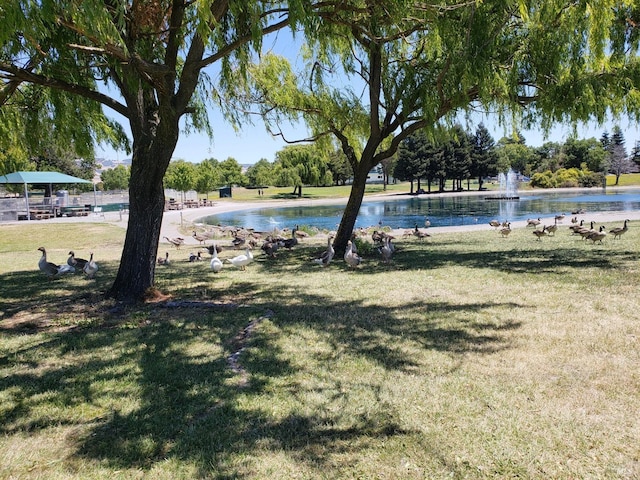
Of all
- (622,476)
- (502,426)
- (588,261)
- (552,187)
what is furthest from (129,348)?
(552,187)

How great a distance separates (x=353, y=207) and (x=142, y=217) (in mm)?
6447

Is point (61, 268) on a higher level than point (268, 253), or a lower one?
higher

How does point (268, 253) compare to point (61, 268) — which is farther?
point (268, 253)

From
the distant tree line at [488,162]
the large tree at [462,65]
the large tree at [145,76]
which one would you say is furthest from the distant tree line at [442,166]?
the large tree at [145,76]

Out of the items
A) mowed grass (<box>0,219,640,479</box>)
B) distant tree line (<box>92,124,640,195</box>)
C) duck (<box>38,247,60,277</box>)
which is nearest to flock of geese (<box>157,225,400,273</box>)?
mowed grass (<box>0,219,640,479</box>)

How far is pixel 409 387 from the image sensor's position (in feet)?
13.0

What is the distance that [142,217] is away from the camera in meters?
7.25

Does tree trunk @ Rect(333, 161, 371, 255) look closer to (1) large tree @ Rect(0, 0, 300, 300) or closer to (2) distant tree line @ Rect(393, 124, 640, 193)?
(1) large tree @ Rect(0, 0, 300, 300)

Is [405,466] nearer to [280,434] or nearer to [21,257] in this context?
[280,434]

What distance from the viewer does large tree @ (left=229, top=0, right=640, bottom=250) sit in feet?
25.9

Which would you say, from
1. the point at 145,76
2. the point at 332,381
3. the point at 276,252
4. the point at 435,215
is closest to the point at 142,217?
the point at 145,76

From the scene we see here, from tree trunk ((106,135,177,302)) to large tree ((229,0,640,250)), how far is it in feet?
9.64

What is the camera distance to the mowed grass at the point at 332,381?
9.81 ft

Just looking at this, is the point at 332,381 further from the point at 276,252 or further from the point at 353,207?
the point at 276,252
